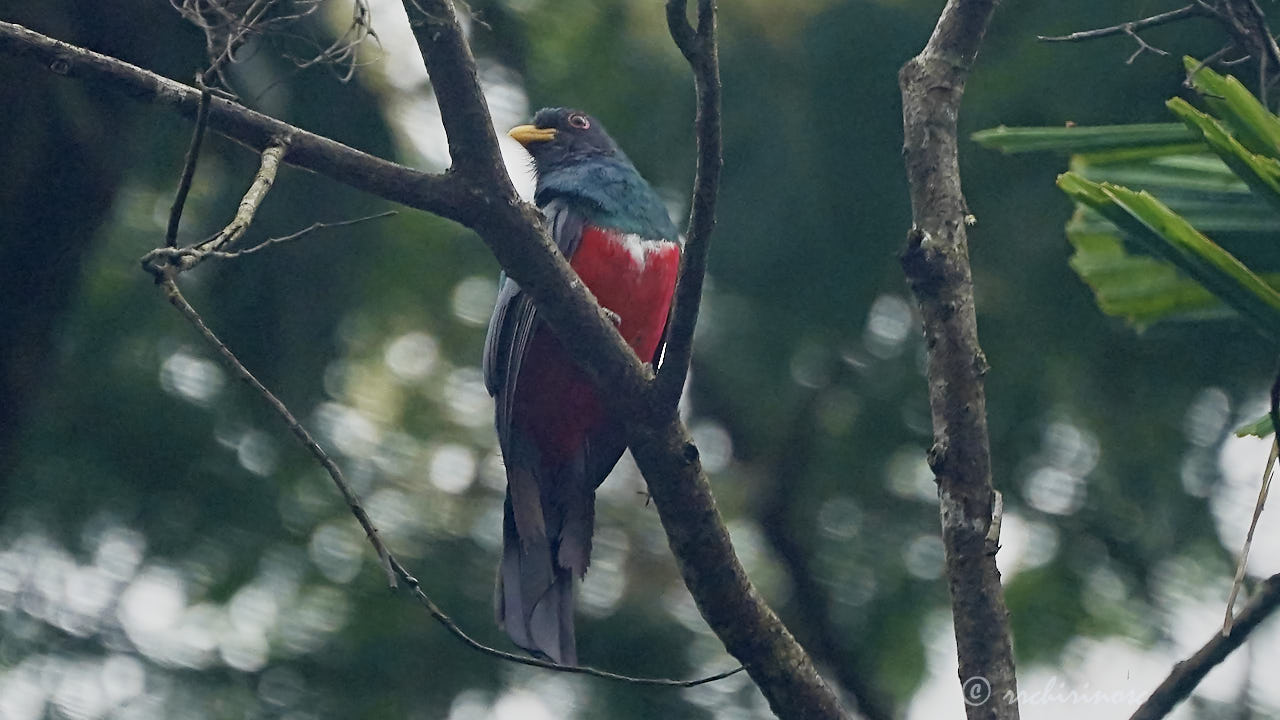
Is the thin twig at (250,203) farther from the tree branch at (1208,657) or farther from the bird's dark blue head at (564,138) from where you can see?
the bird's dark blue head at (564,138)

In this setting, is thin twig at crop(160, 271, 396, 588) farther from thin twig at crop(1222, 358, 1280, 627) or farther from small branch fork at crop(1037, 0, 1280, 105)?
small branch fork at crop(1037, 0, 1280, 105)

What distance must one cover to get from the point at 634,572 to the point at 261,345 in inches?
47.3

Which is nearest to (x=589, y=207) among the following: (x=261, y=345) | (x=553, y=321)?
(x=261, y=345)

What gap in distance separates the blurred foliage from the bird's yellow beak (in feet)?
1.04

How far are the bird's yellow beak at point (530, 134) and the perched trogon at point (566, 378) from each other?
0.05 meters

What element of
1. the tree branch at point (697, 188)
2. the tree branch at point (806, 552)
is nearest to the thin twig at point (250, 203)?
the tree branch at point (697, 188)

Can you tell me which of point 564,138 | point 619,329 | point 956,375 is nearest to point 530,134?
point 564,138

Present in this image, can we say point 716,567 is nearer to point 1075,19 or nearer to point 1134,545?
point 1134,545

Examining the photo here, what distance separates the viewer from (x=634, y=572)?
3.68 metres

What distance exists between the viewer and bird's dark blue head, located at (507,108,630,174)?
398 centimetres

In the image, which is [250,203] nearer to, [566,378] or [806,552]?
[566,378]

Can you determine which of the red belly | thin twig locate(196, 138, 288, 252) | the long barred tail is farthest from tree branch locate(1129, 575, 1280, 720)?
the red belly

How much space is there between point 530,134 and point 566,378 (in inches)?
36.4

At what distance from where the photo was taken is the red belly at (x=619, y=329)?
3.56 metres
